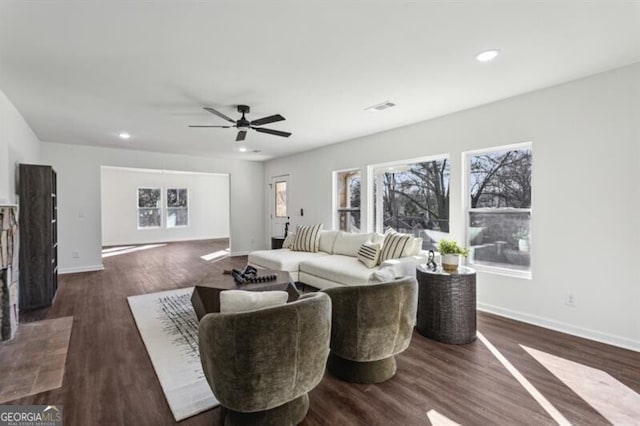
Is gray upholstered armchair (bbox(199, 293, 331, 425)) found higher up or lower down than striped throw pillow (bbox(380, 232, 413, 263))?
lower down

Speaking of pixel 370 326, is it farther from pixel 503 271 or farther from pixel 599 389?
pixel 503 271

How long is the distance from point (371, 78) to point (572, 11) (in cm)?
152

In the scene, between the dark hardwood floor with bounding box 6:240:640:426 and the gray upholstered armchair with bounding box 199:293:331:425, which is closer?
the gray upholstered armchair with bounding box 199:293:331:425

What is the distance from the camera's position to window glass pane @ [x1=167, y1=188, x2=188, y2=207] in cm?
1121

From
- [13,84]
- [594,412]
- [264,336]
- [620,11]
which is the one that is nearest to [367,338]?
[264,336]

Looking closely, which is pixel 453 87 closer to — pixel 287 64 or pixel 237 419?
pixel 287 64

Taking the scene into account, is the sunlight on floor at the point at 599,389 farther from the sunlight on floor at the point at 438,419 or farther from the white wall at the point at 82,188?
the white wall at the point at 82,188

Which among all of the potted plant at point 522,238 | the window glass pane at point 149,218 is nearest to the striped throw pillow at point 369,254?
the potted plant at point 522,238

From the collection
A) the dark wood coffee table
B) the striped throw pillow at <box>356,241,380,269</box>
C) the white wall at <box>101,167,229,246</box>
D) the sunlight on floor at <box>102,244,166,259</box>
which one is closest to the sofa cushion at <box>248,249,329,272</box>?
the striped throw pillow at <box>356,241,380,269</box>

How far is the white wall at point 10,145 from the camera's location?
342cm

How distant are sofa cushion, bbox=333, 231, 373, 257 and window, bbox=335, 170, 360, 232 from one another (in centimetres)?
82

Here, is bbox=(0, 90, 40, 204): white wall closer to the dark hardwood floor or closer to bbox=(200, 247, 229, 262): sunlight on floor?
the dark hardwood floor

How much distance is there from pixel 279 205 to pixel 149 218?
18.5ft

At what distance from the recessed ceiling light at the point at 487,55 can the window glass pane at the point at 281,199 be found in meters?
5.67
